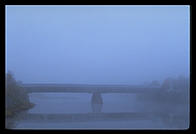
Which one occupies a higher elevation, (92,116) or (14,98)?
(14,98)

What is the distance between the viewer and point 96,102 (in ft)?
4.76

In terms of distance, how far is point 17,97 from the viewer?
4.47ft

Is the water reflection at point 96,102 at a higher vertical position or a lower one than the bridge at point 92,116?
higher

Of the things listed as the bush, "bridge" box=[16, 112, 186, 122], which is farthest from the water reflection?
the bush

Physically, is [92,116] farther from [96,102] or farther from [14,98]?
[14,98]

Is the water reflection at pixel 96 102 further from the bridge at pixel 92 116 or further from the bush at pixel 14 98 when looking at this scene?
the bush at pixel 14 98

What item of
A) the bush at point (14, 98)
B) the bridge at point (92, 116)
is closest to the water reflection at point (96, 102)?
the bridge at point (92, 116)

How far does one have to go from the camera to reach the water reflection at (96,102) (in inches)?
56.2

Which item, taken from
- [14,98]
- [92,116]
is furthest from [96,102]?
[14,98]

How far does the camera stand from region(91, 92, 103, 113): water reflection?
56.2 inches
